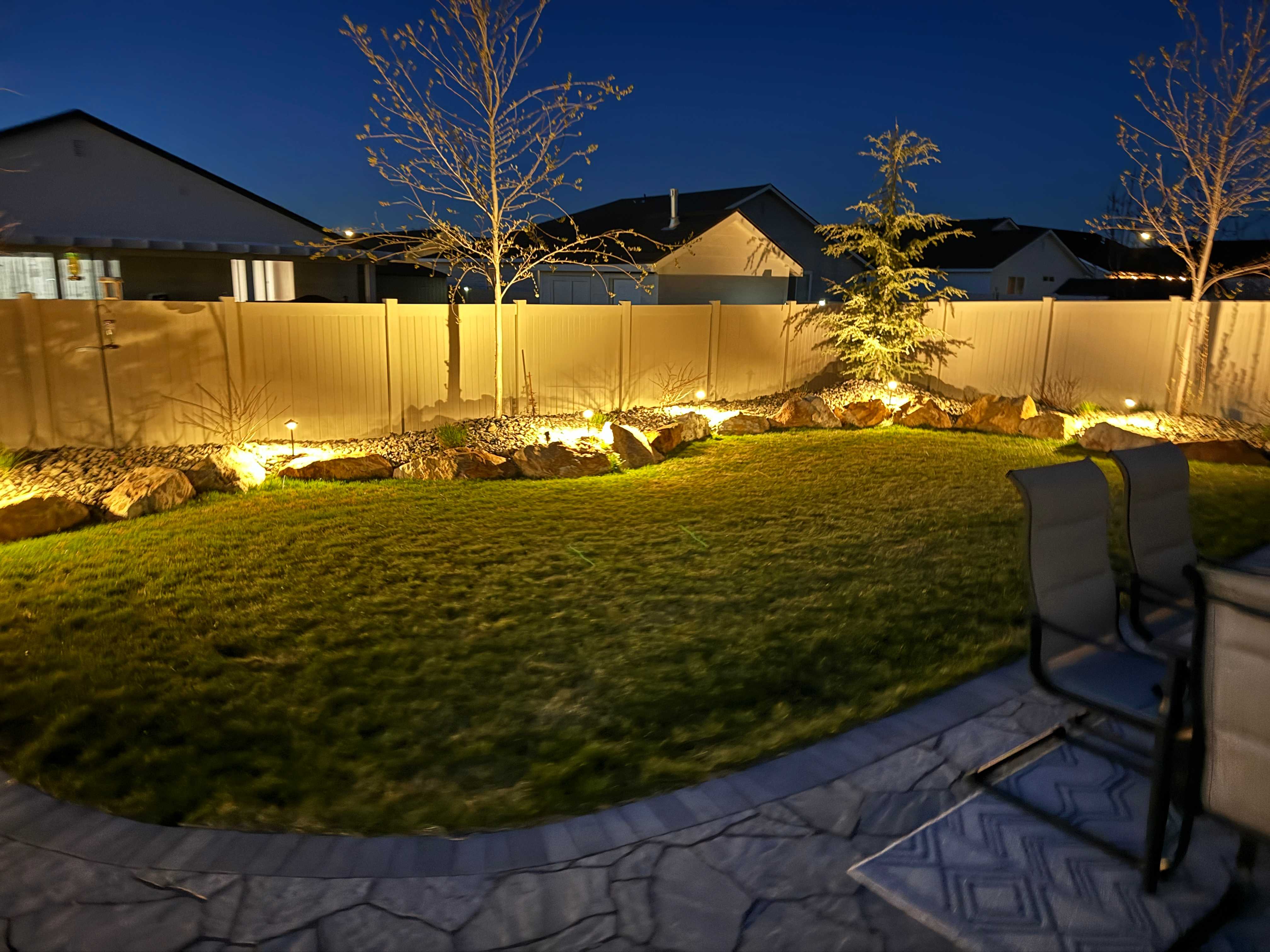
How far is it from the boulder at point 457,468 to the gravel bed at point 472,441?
33cm

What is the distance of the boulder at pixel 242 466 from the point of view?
336 inches

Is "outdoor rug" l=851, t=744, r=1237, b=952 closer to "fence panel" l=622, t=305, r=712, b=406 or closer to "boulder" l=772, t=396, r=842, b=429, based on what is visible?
"boulder" l=772, t=396, r=842, b=429

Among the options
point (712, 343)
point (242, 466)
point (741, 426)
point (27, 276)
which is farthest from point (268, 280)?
point (741, 426)

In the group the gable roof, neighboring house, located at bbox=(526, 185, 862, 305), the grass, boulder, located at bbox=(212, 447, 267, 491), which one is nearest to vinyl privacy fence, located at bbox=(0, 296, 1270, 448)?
boulder, located at bbox=(212, 447, 267, 491)

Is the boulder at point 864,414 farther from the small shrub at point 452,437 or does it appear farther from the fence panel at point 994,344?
the small shrub at point 452,437

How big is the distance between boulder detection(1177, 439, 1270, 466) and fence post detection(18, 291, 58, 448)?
12464 mm

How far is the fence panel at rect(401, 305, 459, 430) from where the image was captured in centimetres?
1045

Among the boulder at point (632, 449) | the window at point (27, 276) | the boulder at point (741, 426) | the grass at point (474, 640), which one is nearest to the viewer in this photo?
the grass at point (474, 640)

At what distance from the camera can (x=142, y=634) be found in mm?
4934

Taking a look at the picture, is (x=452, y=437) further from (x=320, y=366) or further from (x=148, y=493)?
(x=148, y=493)

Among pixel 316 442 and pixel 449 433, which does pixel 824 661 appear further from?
pixel 316 442

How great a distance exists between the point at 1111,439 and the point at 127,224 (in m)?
18.8

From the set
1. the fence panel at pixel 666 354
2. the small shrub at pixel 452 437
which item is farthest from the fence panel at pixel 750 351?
the small shrub at pixel 452 437

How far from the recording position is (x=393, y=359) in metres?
10.4
